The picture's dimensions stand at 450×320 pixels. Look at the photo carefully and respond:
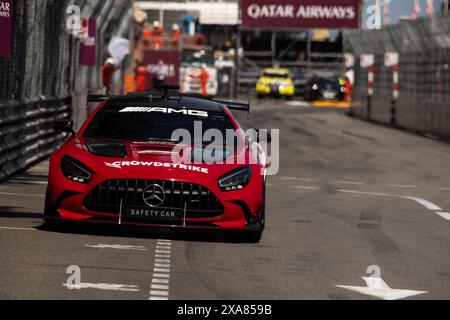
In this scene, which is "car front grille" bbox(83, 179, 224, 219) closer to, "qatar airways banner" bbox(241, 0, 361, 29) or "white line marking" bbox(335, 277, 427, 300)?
"white line marking" bbox(335, 277, 427, 300)

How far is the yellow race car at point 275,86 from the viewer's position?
63200 mm

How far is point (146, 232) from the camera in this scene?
10547 millimetres

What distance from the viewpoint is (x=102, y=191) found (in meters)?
10.5

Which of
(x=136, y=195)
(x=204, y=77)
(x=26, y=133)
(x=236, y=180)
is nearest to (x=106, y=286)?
(x=136, y=195)

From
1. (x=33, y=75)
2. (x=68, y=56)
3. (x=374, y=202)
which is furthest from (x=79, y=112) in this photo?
(x=374, y=202)

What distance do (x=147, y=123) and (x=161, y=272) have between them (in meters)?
3.05

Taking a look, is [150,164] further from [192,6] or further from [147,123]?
[192,6]

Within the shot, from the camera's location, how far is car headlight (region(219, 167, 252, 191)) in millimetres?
10672

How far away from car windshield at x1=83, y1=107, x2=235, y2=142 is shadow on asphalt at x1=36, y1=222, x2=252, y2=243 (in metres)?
0.89

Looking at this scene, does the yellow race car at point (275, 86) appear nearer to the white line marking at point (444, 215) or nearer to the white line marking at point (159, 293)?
the white line marking at point (444, 215)

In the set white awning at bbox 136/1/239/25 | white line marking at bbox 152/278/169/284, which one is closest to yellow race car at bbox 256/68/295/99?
white awning at bbox 136/1/239/25

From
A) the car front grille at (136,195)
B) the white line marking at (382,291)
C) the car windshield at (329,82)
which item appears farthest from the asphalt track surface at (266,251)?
the car windshield at (329,82)

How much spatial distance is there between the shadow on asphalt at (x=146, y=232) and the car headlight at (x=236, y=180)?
38cm

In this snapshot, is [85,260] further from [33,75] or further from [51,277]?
[33,75]
